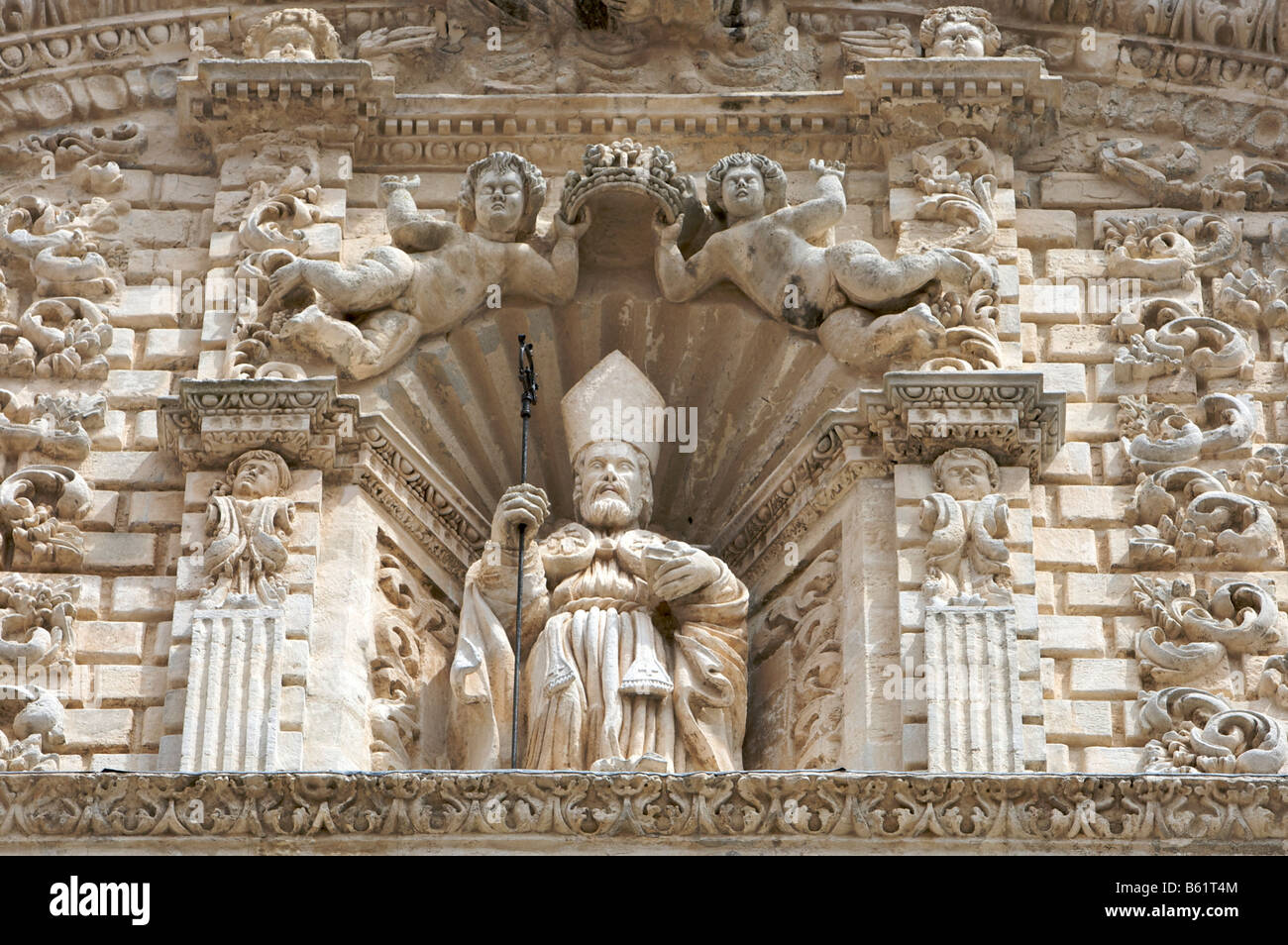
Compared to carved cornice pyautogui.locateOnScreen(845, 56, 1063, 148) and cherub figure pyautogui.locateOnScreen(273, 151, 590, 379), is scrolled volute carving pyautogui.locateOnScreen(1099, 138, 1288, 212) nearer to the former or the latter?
carved cornice pyautogui.locateOnScreen(845, 56, 1063, 148)

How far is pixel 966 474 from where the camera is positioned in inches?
540

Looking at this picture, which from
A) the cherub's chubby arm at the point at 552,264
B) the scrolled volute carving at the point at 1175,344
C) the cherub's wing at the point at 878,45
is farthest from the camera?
the cherub's wing at the point at 878,45

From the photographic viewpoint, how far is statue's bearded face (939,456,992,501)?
13.7 metres

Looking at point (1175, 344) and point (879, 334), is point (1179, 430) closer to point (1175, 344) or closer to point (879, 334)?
point (1175, 344)

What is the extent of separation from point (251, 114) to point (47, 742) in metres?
3.68

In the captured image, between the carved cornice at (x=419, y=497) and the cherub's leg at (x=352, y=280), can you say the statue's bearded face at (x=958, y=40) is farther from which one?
the carved cornice at (x=419, y=497)

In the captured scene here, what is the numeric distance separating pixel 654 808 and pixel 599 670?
62.9 inches

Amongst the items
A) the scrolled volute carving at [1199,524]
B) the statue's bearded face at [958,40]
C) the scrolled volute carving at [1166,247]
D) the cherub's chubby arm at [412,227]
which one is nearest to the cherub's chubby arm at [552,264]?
the cherub's chubby arm at [412,227]

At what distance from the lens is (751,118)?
50.5 feet

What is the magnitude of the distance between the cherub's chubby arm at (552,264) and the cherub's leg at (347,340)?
694 mm

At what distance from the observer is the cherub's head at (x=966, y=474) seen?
44.9 feet

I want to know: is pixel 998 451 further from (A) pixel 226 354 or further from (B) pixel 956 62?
(A) pixel 226 354

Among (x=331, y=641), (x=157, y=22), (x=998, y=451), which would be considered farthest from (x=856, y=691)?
(x=157, y=22)

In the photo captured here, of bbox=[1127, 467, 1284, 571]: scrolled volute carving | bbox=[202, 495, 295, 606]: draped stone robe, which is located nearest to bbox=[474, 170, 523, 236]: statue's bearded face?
bbox=[202, 495, 295, 606]: draped stone robe
